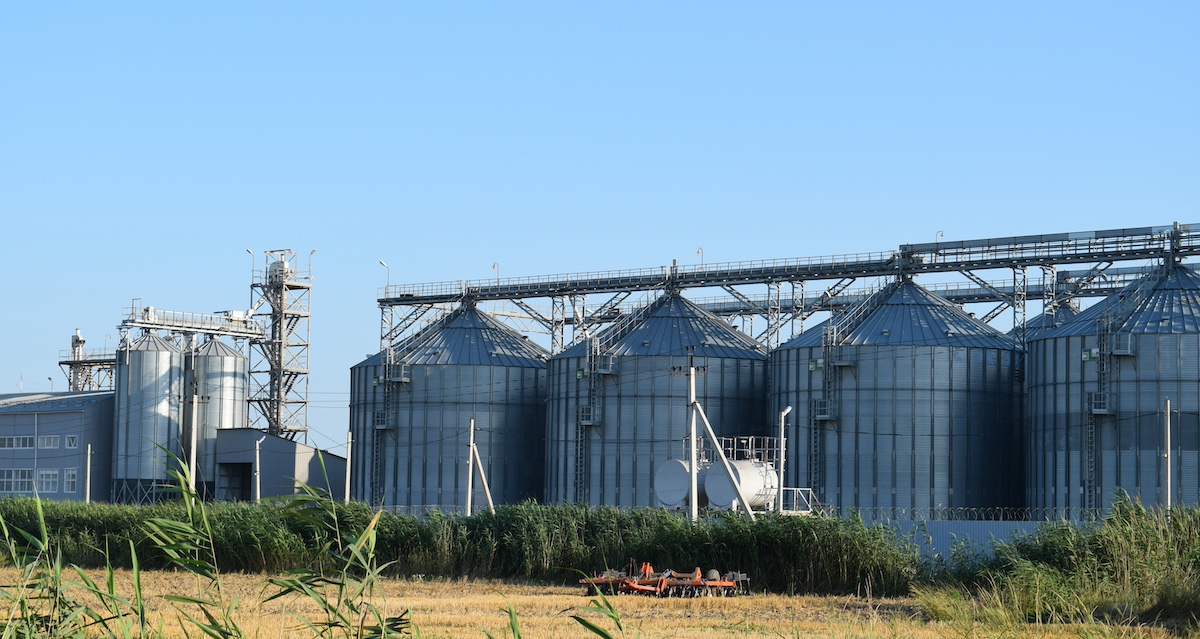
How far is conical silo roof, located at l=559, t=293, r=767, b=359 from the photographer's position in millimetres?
69812

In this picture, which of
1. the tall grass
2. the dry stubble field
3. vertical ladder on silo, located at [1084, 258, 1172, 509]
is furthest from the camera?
vertical ladder on silo, located at [1084, 258, 1172, 509]

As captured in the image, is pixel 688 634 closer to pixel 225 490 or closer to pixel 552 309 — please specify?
pixel 552 309

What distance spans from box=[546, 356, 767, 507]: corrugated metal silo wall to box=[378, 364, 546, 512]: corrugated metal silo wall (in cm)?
427

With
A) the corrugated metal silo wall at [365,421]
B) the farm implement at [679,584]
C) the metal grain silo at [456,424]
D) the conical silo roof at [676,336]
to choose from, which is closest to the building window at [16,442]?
the corrugated metal silo wall at [365,421]

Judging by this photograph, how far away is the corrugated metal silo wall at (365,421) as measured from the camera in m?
76.1

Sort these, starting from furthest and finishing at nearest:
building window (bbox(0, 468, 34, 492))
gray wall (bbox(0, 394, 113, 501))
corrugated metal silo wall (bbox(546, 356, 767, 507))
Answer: building window (bbox(0, 468, 34, 492)), gray wall (bbox(0, 394, 113, 501)), corrugated metal silo wall (bbox(546, 356, 767, 507))

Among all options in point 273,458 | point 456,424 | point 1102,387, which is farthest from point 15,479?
point 1102,387

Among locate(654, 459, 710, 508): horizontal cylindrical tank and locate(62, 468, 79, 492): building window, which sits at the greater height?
locate(654, 459, 710, 508): horizontal cylindrical tank

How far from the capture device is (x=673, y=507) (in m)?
56.7

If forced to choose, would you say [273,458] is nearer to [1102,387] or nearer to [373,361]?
[373,361]

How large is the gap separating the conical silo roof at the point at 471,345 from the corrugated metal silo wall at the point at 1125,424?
28.0 metres

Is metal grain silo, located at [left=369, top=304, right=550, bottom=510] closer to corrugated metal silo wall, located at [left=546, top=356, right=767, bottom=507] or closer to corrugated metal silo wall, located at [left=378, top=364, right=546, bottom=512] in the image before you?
corrugated metal silo wall, located at [left=378, top=364, right=546, bottom=512]

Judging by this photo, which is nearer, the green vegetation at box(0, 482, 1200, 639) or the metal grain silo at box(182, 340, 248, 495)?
the green vegetation at box(0, 482, 1200, 639)

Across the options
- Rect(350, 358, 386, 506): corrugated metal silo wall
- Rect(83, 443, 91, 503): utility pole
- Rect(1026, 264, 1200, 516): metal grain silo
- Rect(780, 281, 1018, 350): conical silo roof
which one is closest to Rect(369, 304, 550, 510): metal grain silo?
Rect(350, 358, 386, 506): corrugated metal silo wall
